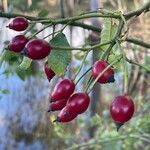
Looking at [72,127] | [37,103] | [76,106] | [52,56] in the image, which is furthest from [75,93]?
[37,103]

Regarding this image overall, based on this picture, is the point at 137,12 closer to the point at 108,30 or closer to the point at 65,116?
the point at 108,30

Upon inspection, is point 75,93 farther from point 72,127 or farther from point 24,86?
point 24,86

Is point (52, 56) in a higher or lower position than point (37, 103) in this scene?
higher

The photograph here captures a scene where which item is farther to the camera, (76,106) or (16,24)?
(16,24)

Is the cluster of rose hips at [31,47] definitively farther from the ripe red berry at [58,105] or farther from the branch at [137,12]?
the branch at [137,12]

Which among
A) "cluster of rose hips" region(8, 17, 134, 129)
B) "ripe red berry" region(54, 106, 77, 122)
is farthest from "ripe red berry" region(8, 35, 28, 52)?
"ripe red berry" region(54, 106, 77, 122)

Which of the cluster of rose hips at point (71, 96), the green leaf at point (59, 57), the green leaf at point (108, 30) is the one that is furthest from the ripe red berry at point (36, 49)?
the green leaf at point (108, 30)
